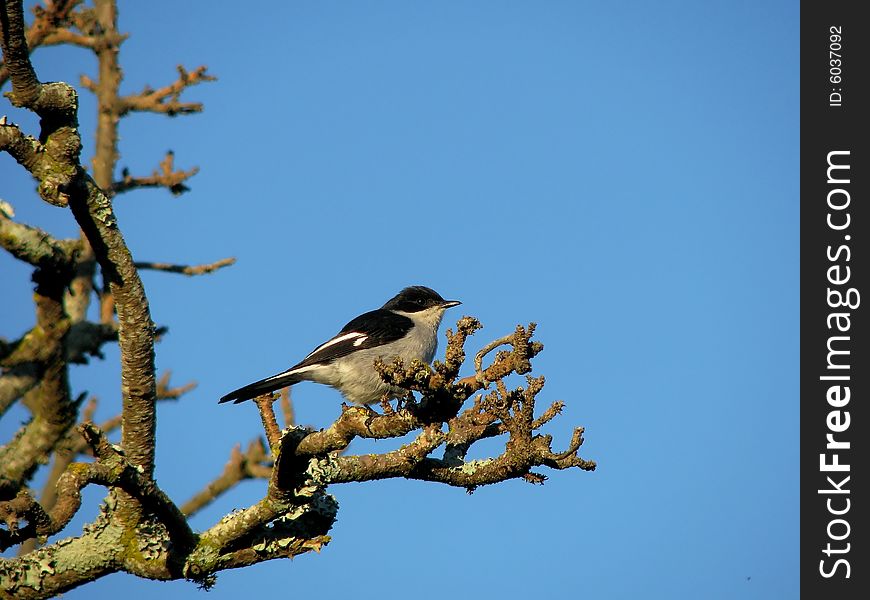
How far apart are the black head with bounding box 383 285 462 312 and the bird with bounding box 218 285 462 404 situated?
366mm

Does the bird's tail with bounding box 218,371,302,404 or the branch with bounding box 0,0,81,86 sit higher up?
the branch with bounding box 0,0,81,86

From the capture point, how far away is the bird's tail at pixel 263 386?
8.49m

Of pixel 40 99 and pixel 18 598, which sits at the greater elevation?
pixel 40 99

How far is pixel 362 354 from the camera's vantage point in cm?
963

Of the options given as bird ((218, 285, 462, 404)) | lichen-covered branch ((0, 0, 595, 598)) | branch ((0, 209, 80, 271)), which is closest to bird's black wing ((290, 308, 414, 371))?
bird ((218, 285, 462, 404))

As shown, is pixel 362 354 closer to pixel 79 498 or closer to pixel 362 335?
pixel 362 335

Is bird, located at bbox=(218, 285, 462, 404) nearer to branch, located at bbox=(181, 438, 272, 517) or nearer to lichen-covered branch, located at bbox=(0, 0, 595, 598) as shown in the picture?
branch, located at bbox=(181, 438, 272, 517)

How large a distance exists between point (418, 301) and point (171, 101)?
3.63 metres

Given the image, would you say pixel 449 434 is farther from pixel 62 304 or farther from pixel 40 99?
pixel 40 99

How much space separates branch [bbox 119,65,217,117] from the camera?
10477 millimetres
